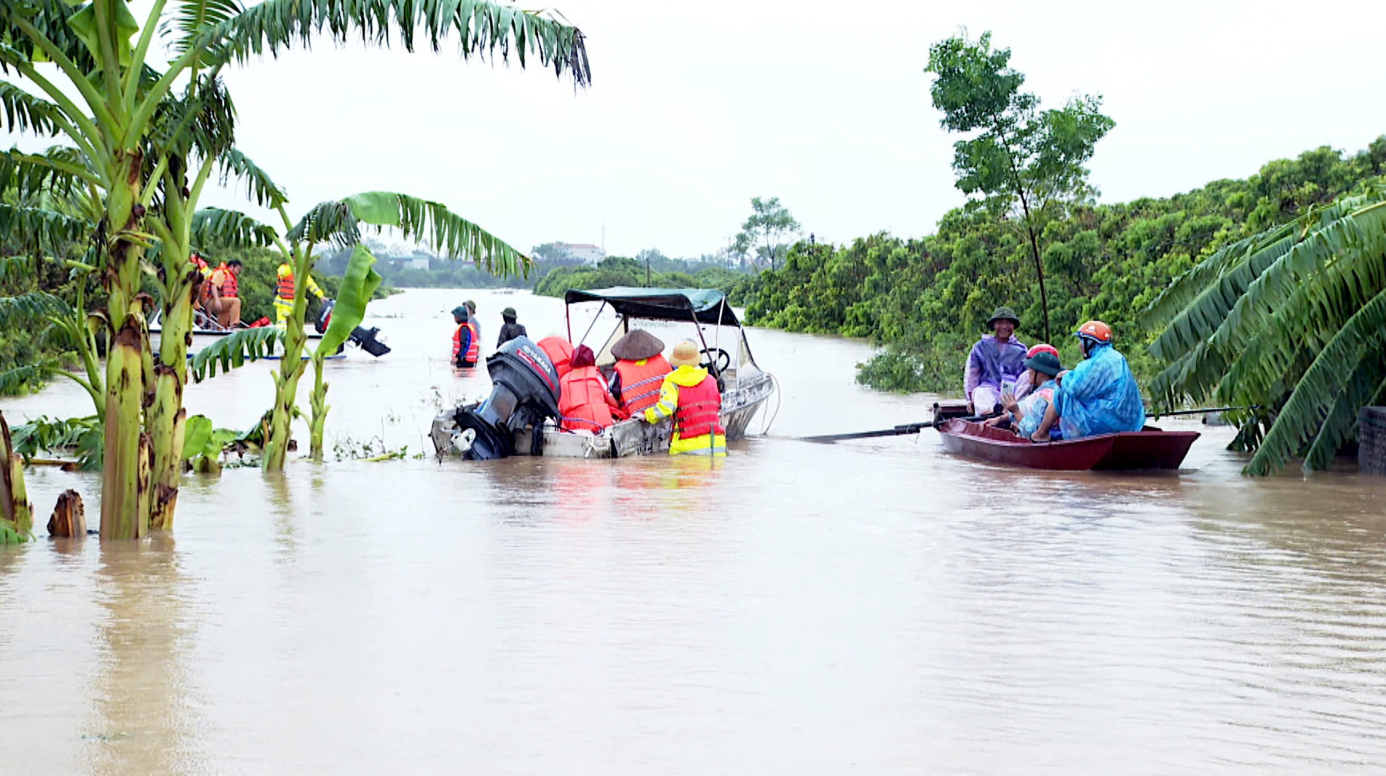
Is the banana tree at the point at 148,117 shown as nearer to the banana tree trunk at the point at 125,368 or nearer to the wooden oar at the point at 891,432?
the banana tree trunk at the point at 125,368

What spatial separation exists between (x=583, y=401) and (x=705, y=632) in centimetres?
846

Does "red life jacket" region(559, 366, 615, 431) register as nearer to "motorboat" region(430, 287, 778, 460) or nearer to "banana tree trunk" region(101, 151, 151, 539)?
"motorboat" region(430, 287, 778, 460)

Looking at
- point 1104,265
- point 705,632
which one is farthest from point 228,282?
point 705,632

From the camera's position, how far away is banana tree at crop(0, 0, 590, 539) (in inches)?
331

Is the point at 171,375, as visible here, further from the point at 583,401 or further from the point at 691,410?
the point at 691,410

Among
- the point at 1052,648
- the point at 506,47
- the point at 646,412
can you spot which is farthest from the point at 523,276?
the point at 1052,648

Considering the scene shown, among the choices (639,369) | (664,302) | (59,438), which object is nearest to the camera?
(59,438)

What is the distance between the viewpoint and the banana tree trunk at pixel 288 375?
12.3 m

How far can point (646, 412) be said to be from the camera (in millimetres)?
15242

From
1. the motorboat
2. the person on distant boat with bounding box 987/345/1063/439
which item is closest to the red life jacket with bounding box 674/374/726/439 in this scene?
the motorboat

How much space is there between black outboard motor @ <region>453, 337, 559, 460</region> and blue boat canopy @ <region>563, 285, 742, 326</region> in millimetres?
3160

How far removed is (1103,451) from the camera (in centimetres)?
1339

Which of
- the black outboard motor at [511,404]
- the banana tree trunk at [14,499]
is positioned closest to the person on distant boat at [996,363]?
the black outboard motor at [511,404]

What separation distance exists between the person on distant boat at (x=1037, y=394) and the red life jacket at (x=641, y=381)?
3690 mm
